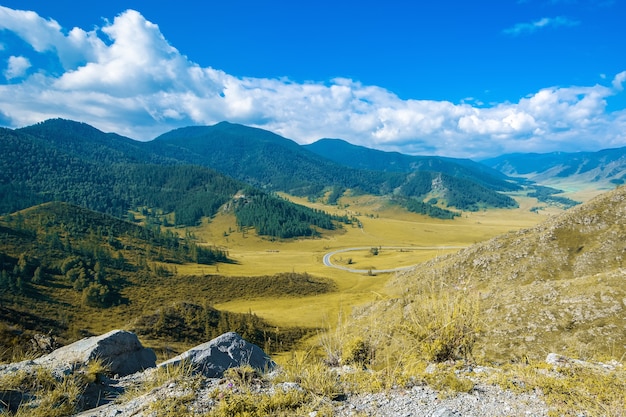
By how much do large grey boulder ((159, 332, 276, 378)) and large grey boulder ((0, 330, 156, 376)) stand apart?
226 cm

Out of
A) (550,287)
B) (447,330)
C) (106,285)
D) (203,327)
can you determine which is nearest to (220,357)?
(447,330)

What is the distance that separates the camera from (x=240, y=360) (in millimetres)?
12211

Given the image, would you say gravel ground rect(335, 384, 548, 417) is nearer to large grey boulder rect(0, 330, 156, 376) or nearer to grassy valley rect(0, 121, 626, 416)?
grassy valley rect(0, 121, 626, 416)

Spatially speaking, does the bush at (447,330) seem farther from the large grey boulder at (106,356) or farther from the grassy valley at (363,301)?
the large grey boulder at (106,356)

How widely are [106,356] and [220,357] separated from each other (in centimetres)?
392

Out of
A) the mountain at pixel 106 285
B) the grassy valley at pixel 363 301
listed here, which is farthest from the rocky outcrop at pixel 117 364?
the mountain at pixel 106 285

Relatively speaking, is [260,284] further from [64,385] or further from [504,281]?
[64,385]

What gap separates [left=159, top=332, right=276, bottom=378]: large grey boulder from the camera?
1051 centimetres

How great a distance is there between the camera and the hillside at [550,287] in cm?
2305

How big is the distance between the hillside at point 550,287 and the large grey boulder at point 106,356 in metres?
9.86

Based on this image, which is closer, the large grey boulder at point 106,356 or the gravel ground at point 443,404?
the gravel ground at point 443,404

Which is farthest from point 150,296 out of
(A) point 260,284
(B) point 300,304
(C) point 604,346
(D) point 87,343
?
(C) point 604,346

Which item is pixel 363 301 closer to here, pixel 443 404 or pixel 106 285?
pixel 106 285

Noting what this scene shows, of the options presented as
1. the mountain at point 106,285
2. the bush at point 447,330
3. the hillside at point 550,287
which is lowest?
the mountain at point 106,285
